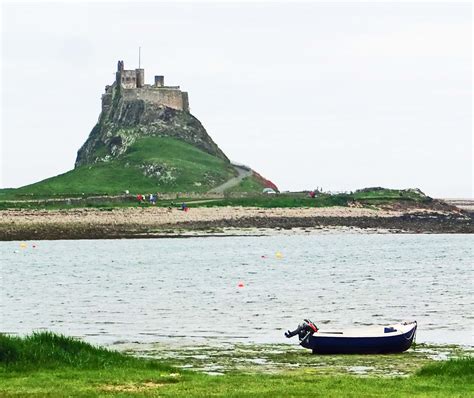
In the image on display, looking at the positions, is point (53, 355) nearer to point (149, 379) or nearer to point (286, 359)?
point (149, 379)

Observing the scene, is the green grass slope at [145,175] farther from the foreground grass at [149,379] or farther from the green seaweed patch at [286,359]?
the foreground grass at [149,379]

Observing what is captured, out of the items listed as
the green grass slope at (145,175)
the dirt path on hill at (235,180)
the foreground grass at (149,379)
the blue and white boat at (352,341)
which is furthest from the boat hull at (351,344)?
the dirt path on hill at (235,180)

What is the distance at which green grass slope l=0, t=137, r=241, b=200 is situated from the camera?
169750 mm

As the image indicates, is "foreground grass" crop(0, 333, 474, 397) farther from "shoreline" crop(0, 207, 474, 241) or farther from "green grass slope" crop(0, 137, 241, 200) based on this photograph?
"green grass slope" crop(0, 137, 241, 200)

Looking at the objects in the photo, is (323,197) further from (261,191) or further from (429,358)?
(429,358)

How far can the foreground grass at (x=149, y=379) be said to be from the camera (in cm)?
2494

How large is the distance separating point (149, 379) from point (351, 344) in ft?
30.3

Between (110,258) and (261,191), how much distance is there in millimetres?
74896

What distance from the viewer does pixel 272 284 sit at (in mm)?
72812

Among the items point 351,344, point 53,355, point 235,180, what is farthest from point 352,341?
point 235,180

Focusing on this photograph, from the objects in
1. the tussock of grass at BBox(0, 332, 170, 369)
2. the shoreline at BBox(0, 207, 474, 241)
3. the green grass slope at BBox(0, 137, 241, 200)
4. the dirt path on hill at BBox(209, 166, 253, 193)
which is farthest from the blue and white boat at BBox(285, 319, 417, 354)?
the dirt path on hill at BBox(209, 166, 253, 193)

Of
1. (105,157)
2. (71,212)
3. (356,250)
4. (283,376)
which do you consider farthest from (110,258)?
(105,157)

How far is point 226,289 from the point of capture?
68.1 metres

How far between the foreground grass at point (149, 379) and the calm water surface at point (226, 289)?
444 inches
